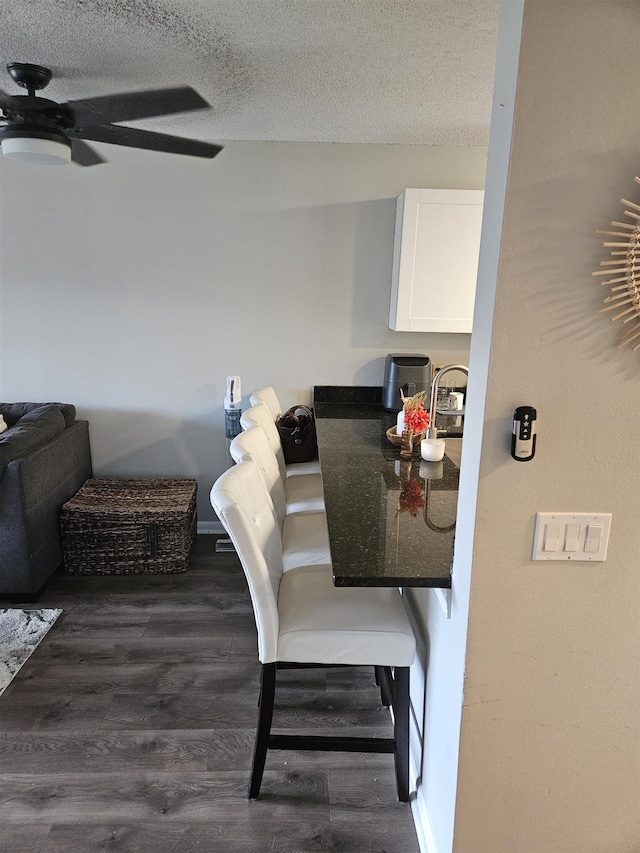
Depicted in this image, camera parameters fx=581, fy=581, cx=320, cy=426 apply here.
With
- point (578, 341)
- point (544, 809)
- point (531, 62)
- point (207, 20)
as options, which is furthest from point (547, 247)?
point (207, 20)

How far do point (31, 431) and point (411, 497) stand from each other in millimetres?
2106

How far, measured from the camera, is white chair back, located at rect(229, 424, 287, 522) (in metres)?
2.16

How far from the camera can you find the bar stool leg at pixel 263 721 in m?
1.80

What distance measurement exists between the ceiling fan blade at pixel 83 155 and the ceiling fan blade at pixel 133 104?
2.60 feet

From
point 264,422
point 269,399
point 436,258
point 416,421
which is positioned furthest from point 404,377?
point 264,422

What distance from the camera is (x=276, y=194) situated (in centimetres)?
349

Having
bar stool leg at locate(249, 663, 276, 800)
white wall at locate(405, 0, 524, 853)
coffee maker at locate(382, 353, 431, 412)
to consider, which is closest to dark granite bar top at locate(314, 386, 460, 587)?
white wall at locate(405, 0, 524, 853)

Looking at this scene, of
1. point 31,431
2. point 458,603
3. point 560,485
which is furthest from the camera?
point 31,431

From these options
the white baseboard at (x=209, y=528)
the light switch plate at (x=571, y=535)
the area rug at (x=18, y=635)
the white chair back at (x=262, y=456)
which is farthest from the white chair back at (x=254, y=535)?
the white baseboard at (x=209, y=528)

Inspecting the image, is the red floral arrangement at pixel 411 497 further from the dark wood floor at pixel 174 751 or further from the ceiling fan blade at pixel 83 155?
the ceiling fan blade at pixel 83 155

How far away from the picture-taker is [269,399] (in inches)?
132

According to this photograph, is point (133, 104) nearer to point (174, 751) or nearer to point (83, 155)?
point (83, 155)

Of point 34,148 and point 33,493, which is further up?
point 34,148

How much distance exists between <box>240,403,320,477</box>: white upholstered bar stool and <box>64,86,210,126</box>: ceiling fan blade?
1.25m
